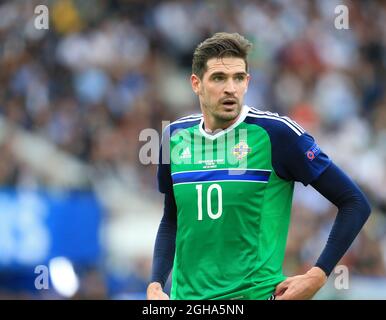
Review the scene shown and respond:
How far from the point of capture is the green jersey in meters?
5.21

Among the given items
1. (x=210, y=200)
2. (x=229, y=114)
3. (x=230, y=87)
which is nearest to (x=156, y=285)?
(x=210, y=200)

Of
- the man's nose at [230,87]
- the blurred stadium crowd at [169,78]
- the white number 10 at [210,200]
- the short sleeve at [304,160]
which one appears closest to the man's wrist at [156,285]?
the white number 10 at [210,200]

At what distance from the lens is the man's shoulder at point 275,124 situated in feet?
17.4

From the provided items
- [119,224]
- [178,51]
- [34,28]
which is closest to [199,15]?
[178,51]

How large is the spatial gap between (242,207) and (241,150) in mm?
358

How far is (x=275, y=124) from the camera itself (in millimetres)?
5375

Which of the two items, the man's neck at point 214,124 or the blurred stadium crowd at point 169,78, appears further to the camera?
the blurred stadium crowd at point 169,78


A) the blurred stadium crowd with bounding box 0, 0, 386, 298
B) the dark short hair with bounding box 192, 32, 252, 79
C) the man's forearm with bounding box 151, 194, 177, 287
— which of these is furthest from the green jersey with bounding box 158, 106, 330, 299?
the blurred stadium crowd with bounding box 0, 0, 386, 298

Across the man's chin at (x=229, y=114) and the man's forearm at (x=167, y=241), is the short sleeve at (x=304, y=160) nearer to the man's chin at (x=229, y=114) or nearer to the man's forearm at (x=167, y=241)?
the man's chin at (x=229, y=114)

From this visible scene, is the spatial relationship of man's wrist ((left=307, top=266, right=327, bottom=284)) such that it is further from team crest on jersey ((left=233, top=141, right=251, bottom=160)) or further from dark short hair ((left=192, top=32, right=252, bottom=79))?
dark short hair ((left=192, top=32, right=252, bottom=79))
